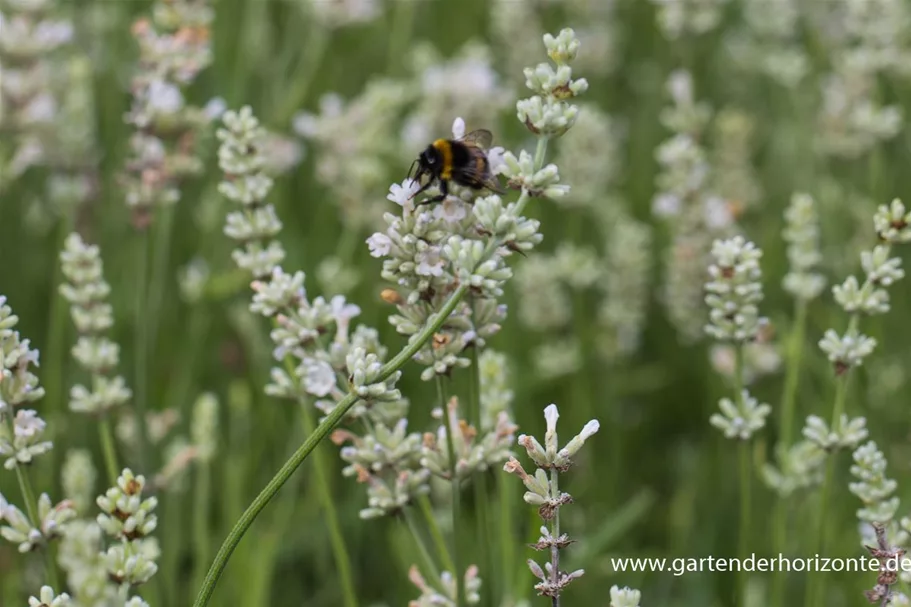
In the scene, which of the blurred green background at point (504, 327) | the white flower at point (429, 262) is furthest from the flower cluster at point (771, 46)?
the white flower at point (429, 262)

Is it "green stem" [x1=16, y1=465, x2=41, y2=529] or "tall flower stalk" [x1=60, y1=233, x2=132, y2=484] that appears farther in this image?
"tall flower stalk" [x1=60, y1=233, x2=132, y2=484]

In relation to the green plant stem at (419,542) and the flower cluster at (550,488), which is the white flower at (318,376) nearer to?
the green plant stem at (419,542)

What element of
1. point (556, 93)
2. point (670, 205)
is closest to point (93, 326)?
point (556, 93)

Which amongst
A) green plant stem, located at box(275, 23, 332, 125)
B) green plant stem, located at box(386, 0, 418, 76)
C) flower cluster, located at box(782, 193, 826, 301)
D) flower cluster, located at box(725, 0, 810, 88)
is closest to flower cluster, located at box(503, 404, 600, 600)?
flower cluster, located at box(782, 193, 826, 301)

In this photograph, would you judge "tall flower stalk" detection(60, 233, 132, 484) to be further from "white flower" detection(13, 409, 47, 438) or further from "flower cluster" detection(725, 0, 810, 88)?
"flower cluster" detection(725, 0, 810, 88)

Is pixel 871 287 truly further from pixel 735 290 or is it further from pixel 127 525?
pixel 127 525

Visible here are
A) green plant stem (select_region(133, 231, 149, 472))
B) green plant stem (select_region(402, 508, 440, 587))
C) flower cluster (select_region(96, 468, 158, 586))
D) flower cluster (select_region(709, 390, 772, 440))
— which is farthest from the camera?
green plant stem (select_region(133, 231, 149, 472))
